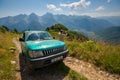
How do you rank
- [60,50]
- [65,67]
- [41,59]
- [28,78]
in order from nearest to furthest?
[41,59] < [28,78] < [60,50] < [65,67]

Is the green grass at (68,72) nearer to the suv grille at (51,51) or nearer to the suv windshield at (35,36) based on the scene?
the suv grille at (51,51)

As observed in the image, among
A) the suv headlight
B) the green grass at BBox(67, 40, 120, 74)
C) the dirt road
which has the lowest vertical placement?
the dirt road

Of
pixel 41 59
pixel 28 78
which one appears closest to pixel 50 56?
pixel 41 59

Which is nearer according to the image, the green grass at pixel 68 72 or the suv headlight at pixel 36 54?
the suv headlight at pixel 36 54

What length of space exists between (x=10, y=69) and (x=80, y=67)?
3.66 metres

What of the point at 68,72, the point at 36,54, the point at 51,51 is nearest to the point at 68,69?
the point at 68,72

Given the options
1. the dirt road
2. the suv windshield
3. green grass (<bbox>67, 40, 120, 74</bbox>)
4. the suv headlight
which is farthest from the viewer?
the suv windshield

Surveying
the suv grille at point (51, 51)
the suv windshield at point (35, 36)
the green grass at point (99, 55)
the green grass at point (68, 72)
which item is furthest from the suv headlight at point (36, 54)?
the green grass at point (99, 55)

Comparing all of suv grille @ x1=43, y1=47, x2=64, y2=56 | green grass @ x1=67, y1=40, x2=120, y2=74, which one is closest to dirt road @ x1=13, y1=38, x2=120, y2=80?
green grass @ x1=67, y1=40, x2=120, y2=74

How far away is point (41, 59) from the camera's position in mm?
5410

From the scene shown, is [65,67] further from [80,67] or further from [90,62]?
[90,62]

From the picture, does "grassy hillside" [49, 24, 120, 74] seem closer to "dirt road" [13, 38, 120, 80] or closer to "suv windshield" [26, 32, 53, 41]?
"dirt road" [13, 38, 120, 80]

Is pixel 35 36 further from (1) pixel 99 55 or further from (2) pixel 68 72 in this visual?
(1) pixel 99 55

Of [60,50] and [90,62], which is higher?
[60,50]
